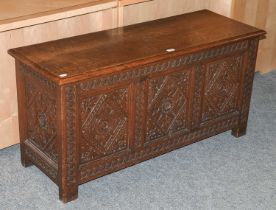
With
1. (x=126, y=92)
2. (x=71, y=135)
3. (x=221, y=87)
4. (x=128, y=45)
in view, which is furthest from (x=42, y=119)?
(x=221, y=87)

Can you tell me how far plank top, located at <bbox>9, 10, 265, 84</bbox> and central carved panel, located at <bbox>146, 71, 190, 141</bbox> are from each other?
0.43 ft

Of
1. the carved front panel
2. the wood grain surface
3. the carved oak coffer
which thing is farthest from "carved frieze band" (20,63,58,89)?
the wood grain surface

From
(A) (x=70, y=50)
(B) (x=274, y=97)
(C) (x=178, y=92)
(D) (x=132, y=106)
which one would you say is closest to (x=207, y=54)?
(C) (x=178, y=92)

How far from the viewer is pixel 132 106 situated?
265 cm

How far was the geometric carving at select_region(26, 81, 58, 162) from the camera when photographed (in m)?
2.53

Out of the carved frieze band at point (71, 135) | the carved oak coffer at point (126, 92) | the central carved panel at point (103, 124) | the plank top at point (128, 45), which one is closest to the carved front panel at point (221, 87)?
the carved oak coffer at point (126, 92)

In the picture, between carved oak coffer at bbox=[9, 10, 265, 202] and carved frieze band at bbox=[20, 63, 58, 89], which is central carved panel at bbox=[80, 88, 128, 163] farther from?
carved frieze band at bbox=[20, 63, 58, 89]

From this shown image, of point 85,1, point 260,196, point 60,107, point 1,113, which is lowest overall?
point 260,196

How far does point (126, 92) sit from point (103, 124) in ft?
0.53

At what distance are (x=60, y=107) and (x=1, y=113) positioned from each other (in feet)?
1.71

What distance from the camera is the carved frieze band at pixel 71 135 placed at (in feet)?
7.95

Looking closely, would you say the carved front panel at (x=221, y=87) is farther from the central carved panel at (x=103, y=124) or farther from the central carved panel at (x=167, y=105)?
the central carved panel at (x=103, y=124)

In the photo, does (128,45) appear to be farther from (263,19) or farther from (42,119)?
(263,19)

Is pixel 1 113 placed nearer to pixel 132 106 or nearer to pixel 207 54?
pixel 132 106
